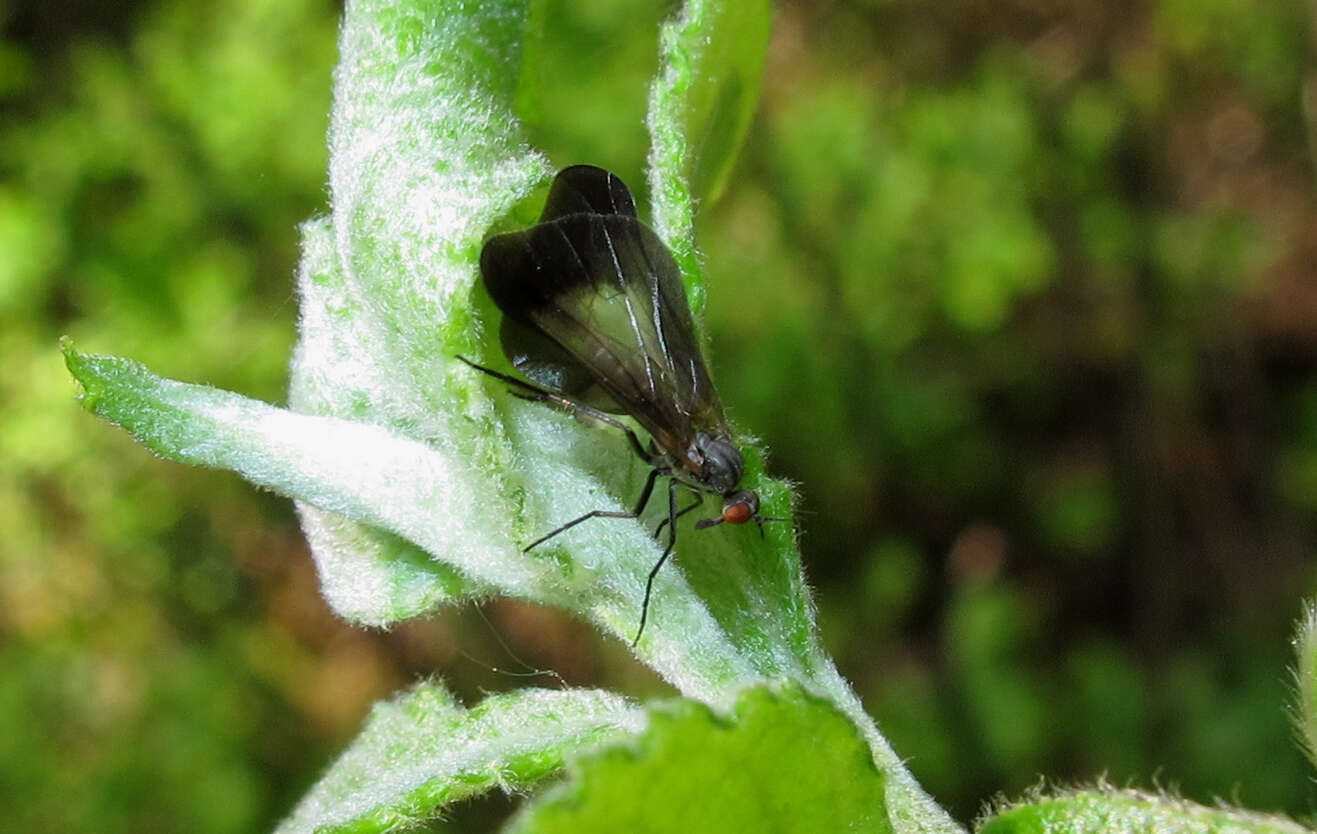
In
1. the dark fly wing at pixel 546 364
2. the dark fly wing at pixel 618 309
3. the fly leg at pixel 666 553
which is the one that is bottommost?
the fly leg at pixel 666 553

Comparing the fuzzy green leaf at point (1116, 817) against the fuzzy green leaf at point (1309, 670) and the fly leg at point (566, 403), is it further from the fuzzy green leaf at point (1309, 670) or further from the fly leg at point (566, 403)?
the fly leg at point (566, 403)

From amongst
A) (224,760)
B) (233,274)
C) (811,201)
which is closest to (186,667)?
(224,760)

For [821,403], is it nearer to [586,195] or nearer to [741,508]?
[586,195]

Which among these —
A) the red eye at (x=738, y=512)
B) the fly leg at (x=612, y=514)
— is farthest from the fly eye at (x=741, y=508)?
the fly leg at (x=612, y=514)

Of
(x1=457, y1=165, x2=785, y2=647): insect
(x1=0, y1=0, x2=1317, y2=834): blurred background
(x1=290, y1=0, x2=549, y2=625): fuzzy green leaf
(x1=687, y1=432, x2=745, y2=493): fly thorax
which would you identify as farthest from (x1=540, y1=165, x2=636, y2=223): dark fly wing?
(x1=0, y1=0, x2=1317, y2=834): blurred background

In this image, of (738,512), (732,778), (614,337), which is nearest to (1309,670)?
(732,778)

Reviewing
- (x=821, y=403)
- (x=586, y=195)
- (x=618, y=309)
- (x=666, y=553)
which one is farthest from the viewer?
(x=821, y=403)
